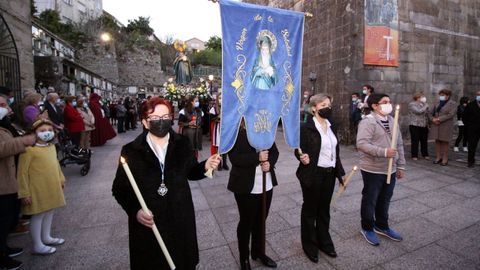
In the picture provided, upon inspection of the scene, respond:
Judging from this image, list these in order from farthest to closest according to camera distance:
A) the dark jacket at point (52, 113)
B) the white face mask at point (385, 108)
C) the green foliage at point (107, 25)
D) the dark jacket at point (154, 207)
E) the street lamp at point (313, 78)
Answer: the green foliage at point (107, 25) < the street lamp at point (313, 78) < the dark jacket at point (52, 113) < the white face mask at point (385, 108) < the dark jacket at point (154, 207)

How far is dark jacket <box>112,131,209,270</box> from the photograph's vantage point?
1973mm

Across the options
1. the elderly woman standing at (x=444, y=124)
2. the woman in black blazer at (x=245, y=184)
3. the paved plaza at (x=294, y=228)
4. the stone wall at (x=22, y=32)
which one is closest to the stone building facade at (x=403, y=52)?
the elderly woman standing at (x=444, y=124)

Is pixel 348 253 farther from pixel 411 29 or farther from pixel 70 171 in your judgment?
pixel 411 29

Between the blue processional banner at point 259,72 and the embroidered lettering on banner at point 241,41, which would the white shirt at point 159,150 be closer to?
the blue processional banner at point 259,72

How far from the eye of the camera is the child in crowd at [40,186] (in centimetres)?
305

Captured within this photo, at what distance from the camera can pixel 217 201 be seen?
15.6ft

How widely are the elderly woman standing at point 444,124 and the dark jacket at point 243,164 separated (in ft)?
21.4

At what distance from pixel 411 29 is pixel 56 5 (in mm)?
36597

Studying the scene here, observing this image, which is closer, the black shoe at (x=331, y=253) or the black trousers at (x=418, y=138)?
the black shoe at (x=331, y=253)

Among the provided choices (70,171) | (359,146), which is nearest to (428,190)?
Answer: (359,146)

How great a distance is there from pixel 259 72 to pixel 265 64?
110 millimetres

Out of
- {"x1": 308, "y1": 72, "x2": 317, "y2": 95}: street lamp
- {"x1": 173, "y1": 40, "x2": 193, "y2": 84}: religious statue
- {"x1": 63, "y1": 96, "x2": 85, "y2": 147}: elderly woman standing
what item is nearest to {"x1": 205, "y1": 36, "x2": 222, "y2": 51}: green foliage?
{"x1": 173, "y1": 40, "x2": 193, "y2": 84}: religious statue

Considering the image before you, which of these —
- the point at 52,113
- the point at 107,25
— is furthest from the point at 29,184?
the point at 107,25

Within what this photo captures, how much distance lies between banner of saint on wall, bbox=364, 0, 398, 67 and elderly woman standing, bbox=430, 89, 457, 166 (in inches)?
127
